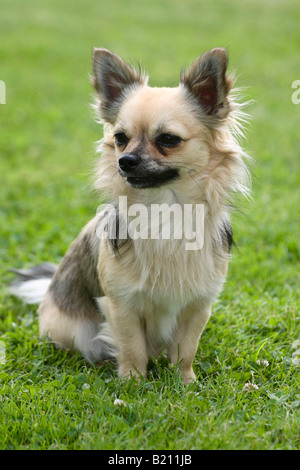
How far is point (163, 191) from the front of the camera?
9.25ft

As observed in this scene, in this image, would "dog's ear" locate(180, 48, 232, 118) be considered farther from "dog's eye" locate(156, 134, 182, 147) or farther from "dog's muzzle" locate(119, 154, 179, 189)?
"dog's muzzle" locate(119, 154, 179, 189)

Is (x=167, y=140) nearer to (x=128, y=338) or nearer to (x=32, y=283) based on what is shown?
(x=128, y=338)

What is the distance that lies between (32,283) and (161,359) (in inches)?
47.0

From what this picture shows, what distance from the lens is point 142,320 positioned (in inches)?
119

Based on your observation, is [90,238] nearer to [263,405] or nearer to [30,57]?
[263,405]

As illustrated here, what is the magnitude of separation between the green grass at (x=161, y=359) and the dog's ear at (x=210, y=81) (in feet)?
2.18

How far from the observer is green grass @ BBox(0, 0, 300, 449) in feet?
8.16

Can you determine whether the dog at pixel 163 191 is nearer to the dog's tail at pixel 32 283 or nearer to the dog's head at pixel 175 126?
the dog's head at pixel 175 126

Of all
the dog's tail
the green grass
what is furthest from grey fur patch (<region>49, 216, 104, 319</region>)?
the dog's tail

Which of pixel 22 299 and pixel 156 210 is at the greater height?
pixel 156 210

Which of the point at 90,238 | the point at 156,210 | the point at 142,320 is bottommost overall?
the point at 142,320

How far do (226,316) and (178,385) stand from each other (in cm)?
96

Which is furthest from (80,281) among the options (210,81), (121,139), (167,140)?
(210,81)

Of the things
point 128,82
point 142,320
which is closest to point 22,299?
point 142,320
